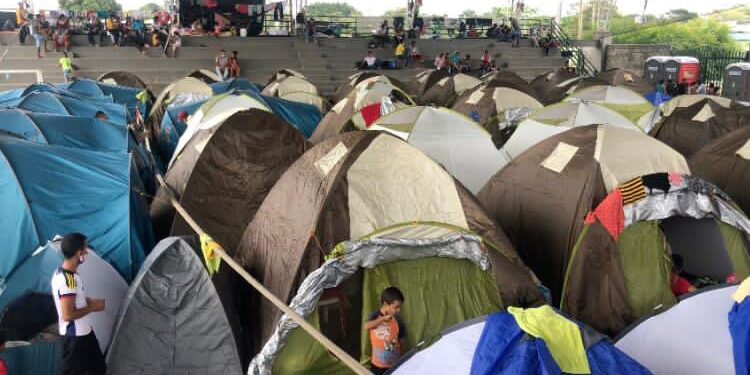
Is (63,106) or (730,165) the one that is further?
(63,106)

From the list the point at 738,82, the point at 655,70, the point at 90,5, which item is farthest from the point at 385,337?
the point at 90,5

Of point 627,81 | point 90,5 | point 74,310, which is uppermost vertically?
point 90,5

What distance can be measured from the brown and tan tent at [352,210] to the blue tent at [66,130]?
4.29 m

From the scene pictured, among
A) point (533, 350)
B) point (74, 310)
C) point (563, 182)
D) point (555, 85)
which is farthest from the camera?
point (555, 85)

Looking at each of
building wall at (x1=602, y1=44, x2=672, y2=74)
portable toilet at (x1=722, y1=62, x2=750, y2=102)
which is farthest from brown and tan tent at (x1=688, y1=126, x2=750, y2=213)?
building wall at (x1=602, y1=44, x2=672, y2=74)

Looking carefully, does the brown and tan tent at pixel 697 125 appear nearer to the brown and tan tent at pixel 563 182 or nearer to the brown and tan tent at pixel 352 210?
the brown and tan tent at pixel 563 182

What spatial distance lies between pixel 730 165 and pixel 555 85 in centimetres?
1164

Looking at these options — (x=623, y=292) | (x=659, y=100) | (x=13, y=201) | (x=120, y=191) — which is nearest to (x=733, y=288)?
(x=623, y=292)

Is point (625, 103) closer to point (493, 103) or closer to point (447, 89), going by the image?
point (493, 103)

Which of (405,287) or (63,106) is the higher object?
(63,106)

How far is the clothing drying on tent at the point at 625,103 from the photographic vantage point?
1184 cm

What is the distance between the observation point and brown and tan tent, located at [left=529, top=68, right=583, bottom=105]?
658 inches

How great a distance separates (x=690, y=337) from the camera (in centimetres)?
400

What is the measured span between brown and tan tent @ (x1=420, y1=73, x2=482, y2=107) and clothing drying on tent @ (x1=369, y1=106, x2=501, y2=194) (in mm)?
8808
